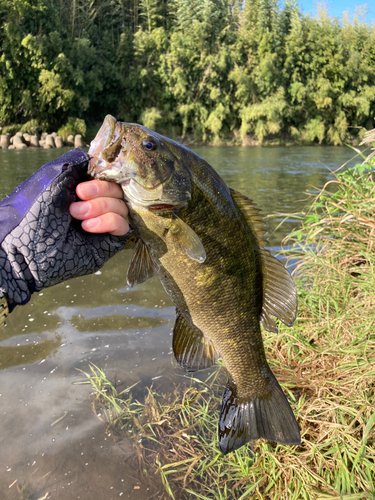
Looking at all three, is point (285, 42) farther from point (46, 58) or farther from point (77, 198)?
point (77, 198)

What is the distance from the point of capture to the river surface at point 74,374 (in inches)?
93.3

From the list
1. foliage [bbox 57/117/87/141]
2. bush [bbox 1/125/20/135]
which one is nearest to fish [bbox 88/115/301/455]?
foliage [bbox 57/117/87/141]

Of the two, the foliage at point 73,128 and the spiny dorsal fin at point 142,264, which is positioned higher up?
the foliage at point 73,128

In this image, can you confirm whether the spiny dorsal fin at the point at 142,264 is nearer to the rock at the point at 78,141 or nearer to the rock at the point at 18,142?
the rock at the point at 18,142

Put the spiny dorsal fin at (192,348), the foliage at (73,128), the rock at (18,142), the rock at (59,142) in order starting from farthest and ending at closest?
the foliage at (73,128) → the rock at (59,142) → the rock at (18,142) → the spiny dorsal fin at (192,348)

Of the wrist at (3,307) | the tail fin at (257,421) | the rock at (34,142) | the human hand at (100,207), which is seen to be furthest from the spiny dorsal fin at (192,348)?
the rock at (34,142)

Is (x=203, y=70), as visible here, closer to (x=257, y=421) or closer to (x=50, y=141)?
(x=50, y=141)

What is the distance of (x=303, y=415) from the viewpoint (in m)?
2.39

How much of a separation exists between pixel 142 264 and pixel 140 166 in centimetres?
46

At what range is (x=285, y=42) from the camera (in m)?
38.4

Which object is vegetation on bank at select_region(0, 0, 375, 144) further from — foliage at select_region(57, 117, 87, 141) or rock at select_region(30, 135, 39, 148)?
rock at select_region(30, 135, 39, 148)

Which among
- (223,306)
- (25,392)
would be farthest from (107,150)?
(25,392)

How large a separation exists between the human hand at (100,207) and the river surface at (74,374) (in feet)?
5.49

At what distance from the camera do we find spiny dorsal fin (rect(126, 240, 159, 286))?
173cm
